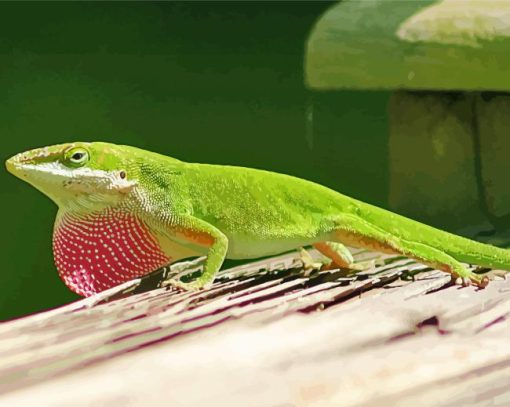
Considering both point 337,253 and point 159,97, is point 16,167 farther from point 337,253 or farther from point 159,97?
point 159,97

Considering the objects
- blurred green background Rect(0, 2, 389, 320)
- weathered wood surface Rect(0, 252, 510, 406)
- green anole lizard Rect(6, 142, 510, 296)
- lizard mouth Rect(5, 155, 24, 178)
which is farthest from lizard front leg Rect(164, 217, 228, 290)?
blurred green background Rect(0, 2, 389, 320)

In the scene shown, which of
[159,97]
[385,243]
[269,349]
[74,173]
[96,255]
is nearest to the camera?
[269,349]

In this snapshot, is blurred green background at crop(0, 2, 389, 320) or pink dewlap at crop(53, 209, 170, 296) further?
blurred green background at crop(0, 2, 389, 320)

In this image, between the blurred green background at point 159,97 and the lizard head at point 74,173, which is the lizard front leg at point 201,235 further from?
the blurred green background at point 159,97

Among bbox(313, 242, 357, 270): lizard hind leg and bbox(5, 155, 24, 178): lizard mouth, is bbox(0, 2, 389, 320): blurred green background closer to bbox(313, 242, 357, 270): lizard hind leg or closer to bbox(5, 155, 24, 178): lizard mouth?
bbox(313, 242, 357, 270): lizard hind leg

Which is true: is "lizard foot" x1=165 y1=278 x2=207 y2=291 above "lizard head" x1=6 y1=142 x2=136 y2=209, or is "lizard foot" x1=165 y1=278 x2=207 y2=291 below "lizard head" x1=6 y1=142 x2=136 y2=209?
below

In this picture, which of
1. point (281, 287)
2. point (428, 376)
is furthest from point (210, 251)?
point (428, 376)

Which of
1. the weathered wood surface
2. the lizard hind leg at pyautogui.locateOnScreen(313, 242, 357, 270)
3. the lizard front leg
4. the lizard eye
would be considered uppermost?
the lizard eye

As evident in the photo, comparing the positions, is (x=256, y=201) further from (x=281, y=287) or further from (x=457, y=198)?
(x=281, y=287)

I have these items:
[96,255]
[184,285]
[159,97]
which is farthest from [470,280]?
[159,97]
